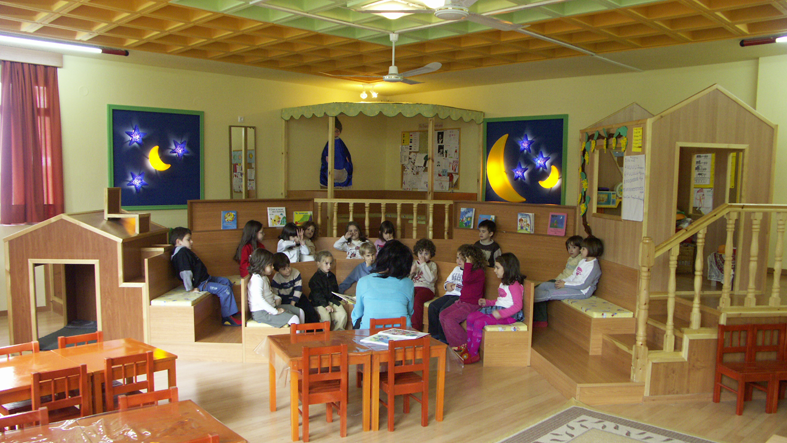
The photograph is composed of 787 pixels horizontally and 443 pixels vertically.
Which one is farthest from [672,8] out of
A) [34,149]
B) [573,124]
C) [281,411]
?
[34,149]

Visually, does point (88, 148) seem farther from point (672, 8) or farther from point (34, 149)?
point (672, 8)

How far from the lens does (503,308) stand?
594 centimetres

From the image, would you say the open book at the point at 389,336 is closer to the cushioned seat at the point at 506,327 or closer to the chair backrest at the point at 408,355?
the chair backrest at the point at 408,355

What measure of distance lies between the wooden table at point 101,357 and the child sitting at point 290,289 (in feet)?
6.10

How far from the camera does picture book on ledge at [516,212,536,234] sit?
7.71 m

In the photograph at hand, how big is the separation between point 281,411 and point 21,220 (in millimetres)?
5038

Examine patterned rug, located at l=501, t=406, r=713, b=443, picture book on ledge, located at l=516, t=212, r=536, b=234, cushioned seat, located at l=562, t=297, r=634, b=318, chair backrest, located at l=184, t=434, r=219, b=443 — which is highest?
picture book on ledge, located at l=516, t=212, r=536, b=234

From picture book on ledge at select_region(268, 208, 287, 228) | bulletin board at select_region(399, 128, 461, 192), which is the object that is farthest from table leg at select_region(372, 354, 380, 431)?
bulletin board at select_region(399, 128, 461, 192)

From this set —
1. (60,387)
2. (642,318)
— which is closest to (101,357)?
(60,387)

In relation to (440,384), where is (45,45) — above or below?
above

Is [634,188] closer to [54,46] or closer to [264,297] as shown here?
[264,297]

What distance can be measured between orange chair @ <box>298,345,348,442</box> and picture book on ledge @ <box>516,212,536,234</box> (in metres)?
4.35

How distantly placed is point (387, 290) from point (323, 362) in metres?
1.37

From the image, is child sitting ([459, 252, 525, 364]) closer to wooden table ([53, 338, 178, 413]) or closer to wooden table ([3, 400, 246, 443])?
wooden table ([53, 338, 178, 413])
